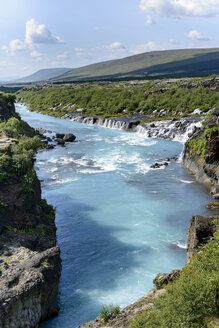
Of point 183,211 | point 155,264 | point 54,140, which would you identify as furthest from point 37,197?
point 54,140

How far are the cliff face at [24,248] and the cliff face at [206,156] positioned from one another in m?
22.5

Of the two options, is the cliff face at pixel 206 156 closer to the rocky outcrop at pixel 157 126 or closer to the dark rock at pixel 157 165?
the dark rock at pixel 157 165

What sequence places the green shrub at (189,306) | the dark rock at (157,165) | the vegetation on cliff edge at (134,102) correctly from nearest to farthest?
1. the green shrub at (189,306)
2. the dark rock at (157,165)
3. the vegetation on cliff edge at (134,102)

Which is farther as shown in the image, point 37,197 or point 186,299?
point 37,197

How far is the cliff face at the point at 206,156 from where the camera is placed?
42281 mm

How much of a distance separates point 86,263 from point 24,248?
710 centimetres

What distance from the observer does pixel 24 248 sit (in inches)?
838

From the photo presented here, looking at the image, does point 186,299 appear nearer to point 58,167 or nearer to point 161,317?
point 161,317


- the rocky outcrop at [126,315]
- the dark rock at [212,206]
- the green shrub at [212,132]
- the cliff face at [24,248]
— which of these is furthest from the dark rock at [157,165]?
the rocky outcrop at [126,315]

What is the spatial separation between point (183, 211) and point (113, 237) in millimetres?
9613

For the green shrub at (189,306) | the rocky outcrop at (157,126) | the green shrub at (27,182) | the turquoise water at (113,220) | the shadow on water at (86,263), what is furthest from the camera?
the rocky outcrop at (157,126)

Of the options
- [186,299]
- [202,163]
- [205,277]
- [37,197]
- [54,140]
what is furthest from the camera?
[54,140]

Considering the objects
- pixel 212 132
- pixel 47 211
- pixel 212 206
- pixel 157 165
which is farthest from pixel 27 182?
pixel 157 165

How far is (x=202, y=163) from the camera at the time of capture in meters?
46.3
